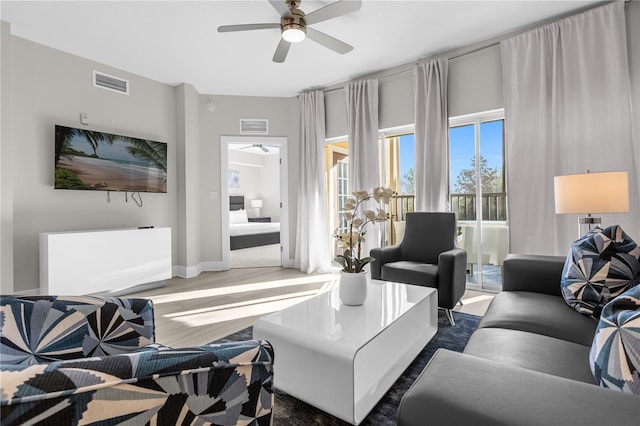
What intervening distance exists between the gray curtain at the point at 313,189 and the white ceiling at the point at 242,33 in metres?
0.62

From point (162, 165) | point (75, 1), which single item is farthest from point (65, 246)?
point (75, 1)

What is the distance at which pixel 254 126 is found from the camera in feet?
16.7

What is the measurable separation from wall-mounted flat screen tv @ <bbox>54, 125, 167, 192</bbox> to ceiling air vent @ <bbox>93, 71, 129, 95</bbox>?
643 millimetres

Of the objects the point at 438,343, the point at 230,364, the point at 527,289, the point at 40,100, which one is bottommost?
the point at 438,343

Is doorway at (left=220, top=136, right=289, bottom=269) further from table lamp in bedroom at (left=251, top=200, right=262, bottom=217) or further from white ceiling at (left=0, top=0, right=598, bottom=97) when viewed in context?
white ceiling at (left=0, top=0, right=598, bottom=97)

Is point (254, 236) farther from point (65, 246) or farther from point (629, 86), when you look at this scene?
point (629, 86)

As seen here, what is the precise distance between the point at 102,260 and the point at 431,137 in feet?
12.9

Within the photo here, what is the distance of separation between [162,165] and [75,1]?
1.98 meters

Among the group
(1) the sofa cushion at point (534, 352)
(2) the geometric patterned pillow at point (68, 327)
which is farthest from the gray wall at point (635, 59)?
(2) the geometric patterned pillow at point (68, 327)

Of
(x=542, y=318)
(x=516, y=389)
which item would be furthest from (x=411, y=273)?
(x=516, y=389)

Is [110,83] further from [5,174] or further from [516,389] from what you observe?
[516,389]

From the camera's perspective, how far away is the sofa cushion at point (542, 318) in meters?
1.35

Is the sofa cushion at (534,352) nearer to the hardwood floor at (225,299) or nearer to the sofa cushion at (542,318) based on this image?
the sofa cushion at (542,318)

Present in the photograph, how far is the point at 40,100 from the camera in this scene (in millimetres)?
3402
